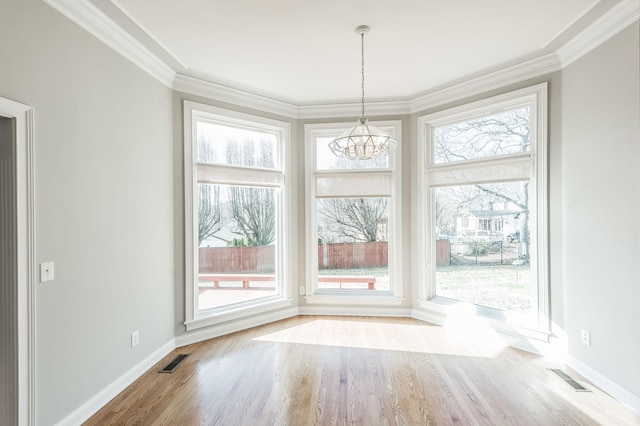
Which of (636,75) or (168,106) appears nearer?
(636,75)

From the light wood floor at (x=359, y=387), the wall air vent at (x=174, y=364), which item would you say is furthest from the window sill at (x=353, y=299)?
the wall air vent at (x=174, y=364)

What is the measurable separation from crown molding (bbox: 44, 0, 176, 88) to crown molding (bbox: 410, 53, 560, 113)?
3000 mm

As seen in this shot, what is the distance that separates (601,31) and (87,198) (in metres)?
4.13

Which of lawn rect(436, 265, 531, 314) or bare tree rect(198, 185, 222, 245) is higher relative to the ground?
bare tree rect(198, 185, 222, 245)

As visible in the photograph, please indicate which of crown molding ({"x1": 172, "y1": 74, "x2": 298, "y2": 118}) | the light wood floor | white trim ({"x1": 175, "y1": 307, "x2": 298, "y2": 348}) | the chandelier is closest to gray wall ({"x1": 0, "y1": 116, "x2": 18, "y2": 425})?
the light wood floor

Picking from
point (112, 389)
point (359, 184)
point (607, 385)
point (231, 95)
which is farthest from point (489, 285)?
point (112, 389)

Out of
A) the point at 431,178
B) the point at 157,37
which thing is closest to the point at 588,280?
the point at 431,178

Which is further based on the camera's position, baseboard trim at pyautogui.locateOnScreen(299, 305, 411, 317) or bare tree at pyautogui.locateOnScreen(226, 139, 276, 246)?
baseboard trim at pyautogui.locateOnScreen(299, 305, 411, 317)

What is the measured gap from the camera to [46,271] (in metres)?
2.08

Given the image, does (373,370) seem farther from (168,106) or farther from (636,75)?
(168,106)

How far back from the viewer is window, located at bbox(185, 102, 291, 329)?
3.76m

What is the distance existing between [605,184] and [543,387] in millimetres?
1704

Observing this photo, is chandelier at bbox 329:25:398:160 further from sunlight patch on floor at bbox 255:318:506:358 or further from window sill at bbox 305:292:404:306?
window sill at bbox 305:292:404:306

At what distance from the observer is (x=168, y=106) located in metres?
3.52
